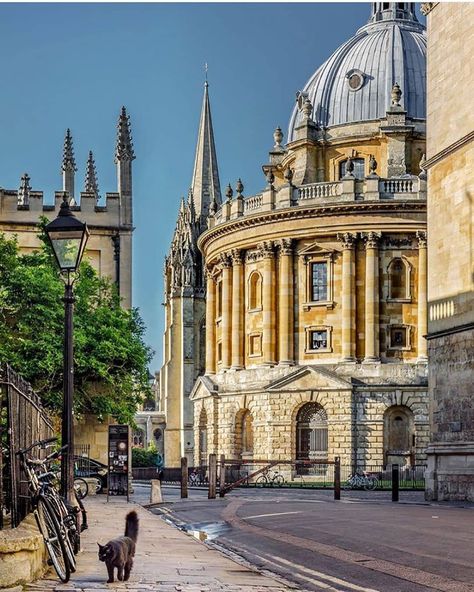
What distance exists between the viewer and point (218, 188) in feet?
302

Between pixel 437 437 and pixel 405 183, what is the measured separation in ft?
99.2

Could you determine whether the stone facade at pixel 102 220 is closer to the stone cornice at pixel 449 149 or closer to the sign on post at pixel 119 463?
the sign on post at pixel 119 463

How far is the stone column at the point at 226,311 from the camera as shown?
217 ft

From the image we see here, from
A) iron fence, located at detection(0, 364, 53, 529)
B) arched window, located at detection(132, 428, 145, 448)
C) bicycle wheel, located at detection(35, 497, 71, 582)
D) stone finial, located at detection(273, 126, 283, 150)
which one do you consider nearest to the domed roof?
stone finial, located at detection(273, 126, 283, 150)

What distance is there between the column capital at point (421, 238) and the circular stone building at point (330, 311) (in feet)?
0.23

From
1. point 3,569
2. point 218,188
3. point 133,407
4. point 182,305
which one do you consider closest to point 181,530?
point 3,569

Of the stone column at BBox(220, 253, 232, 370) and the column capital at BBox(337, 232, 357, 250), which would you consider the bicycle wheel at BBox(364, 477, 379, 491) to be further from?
the stone column at BBox(220, 253, 232, 370)

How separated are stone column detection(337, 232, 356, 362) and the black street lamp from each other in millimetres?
46578

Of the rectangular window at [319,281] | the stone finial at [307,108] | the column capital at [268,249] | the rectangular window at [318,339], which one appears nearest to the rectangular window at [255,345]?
the rectangular window at [318,339]

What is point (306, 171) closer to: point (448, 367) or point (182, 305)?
→ point (182, 305)

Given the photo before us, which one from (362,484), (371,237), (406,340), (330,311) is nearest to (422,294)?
(406,340)

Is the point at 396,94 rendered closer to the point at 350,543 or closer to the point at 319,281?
the point at 319,281

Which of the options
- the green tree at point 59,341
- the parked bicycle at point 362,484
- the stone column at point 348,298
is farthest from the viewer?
the stone column at point 348,298

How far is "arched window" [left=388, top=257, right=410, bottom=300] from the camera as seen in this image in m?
61.0
